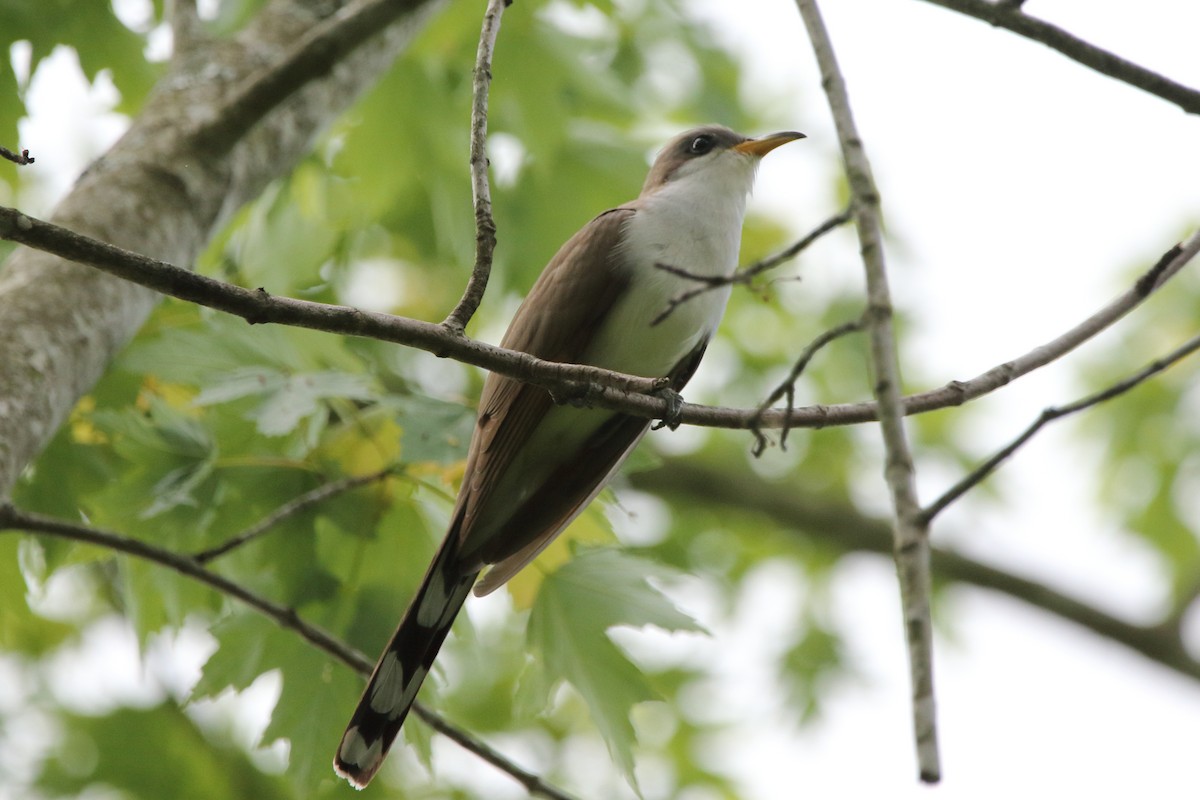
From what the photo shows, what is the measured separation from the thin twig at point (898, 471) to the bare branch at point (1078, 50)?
1086mm

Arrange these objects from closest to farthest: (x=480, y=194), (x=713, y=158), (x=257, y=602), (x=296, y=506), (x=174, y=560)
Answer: (x=480, y=194), (x=174, y=560), (x=257, y=602), (x=296, y=506), (x=713, y=158)

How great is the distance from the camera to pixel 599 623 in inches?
139

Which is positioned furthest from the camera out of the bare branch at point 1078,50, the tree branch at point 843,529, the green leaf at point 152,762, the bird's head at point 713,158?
the tree branch at point 843,529

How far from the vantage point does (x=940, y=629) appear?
26.9 feet

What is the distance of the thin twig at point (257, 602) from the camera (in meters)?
2.85

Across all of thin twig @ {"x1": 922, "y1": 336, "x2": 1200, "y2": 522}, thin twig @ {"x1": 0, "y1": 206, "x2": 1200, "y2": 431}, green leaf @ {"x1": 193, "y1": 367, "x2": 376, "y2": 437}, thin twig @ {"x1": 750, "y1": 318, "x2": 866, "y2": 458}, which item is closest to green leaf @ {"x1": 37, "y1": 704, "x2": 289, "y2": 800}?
green leaf @ {"x1": 193, "y1": 367, "x2": 376, "y2": 437}

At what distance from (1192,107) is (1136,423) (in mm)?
5917

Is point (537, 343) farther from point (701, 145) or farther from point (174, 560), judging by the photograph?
point (701, 145)

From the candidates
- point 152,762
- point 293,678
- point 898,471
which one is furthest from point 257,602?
point 152,762

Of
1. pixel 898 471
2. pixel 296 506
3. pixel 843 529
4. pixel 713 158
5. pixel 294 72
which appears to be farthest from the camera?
pixel 843 529

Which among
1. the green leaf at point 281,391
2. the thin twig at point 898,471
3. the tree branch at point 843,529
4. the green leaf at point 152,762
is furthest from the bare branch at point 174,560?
the tree branch at point 843,529

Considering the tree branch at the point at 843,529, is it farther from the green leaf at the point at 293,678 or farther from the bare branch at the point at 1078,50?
the bare branch at the point at 1078,50

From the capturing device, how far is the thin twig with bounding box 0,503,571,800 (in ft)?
9.35

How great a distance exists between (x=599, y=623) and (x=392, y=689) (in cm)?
67
